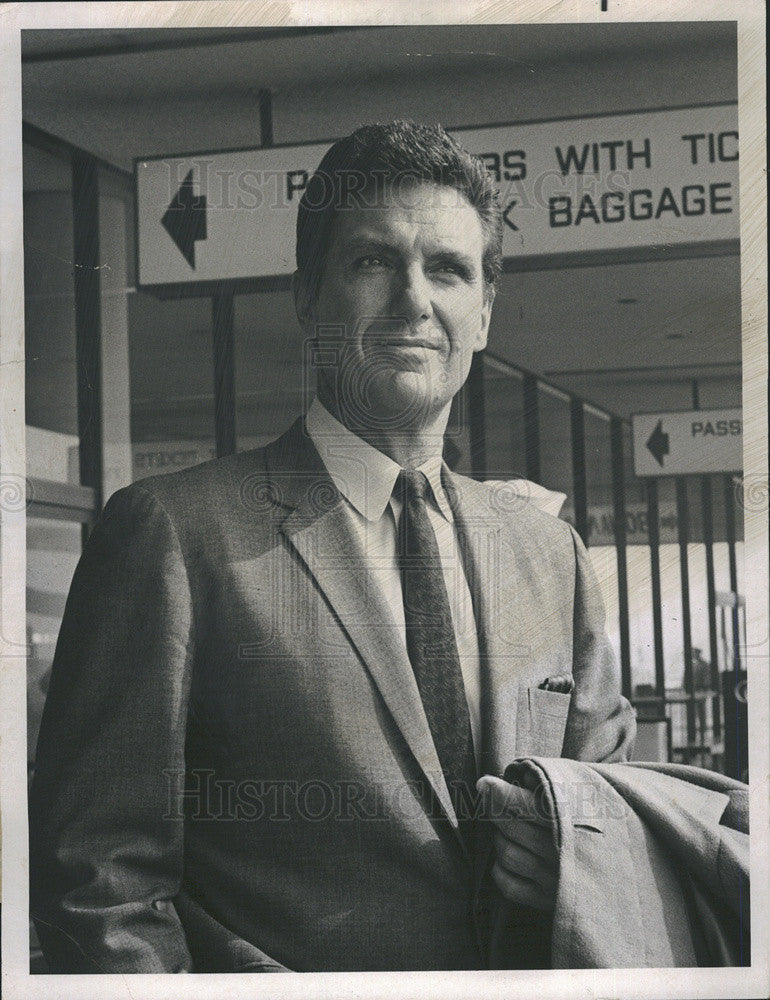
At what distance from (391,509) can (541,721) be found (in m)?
0.60

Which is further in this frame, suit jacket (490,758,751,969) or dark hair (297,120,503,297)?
dark hair (297,120,503,297)

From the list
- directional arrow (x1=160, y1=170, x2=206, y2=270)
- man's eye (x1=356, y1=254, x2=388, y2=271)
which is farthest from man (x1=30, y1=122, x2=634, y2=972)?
directional arrow (x1=160, y1=170, x2=206, y2=270)

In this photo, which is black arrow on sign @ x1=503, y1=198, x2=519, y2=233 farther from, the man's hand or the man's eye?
the man's hand

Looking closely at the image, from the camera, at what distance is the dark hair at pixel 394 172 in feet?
8.91

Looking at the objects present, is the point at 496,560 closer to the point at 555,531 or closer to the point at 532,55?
the point at 555,531

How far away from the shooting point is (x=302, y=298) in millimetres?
2715

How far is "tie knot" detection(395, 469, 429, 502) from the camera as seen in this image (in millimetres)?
2717

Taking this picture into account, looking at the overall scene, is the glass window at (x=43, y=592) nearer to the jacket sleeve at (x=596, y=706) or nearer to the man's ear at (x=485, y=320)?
the man's ear at (x=485, y=320)

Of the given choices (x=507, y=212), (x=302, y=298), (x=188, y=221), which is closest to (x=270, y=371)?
(x=302, y=298)

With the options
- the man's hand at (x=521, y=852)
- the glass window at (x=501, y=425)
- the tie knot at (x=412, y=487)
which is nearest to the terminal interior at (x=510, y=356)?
the glass window at (x=501, y=425)

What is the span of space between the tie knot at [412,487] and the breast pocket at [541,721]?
0.51 m

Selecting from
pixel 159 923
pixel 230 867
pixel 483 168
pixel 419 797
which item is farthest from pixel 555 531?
pixel 159 923

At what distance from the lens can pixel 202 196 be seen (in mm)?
2729

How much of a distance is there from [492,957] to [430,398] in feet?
4.18
